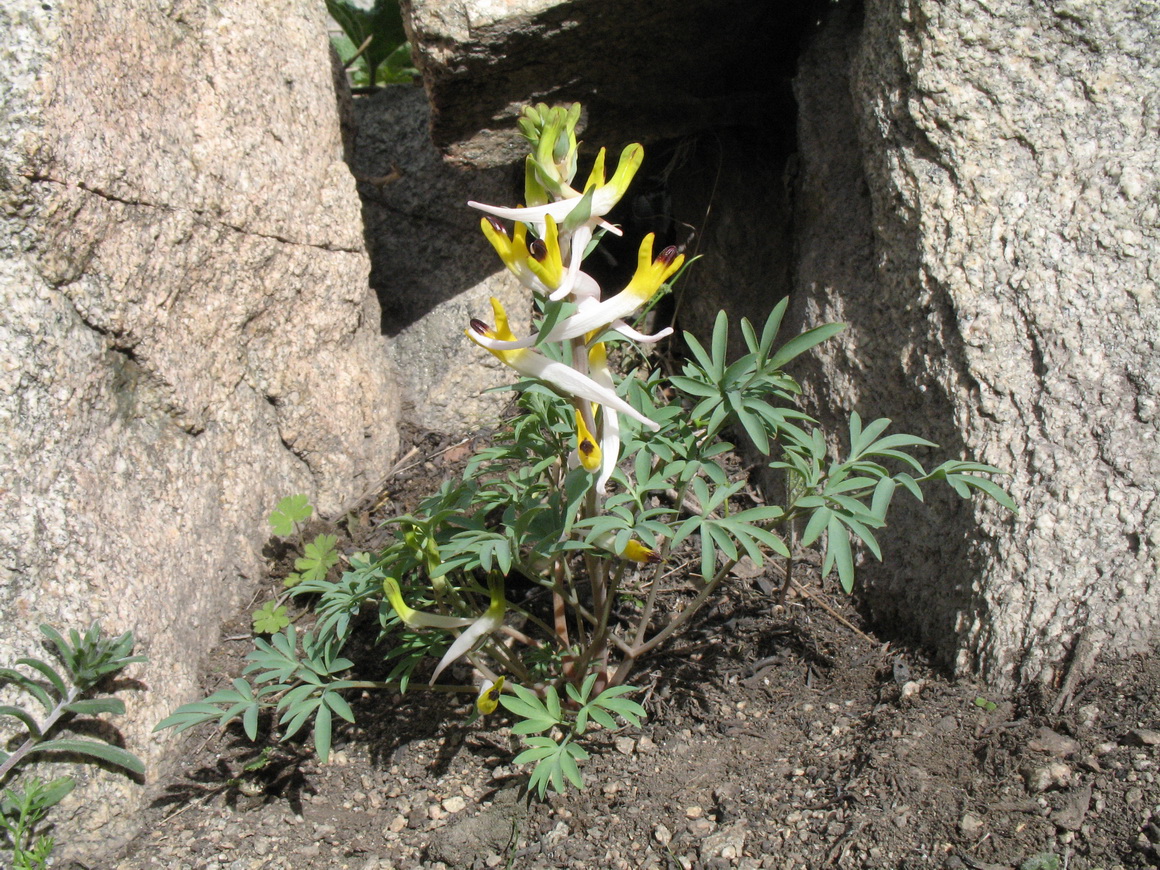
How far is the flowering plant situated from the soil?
17cm

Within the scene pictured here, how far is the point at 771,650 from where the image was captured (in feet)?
7.94

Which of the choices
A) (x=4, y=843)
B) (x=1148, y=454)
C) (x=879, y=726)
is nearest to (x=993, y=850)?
(x=879, y=726)

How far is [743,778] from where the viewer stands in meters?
2.04

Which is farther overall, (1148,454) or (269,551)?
(269,551)

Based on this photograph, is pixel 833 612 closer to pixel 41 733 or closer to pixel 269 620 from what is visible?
pixel 269 620

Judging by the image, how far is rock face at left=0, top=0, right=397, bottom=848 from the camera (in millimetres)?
2016

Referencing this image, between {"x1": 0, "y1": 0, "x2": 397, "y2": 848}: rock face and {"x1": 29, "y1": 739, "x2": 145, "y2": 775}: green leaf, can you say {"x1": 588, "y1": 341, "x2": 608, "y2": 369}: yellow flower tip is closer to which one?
{"x1": 0, "y1": 0, "x2": 397, "y2": 848}: rock face

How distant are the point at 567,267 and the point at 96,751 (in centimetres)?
154

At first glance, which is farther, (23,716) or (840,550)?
(23,716)

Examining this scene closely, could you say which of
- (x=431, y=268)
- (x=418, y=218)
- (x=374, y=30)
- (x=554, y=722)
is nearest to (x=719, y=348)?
(x=554, y=722)

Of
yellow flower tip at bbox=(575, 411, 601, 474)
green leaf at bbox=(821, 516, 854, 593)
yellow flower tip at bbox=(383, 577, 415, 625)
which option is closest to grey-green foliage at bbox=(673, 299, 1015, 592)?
green leaf at bbox=(821, 516, 854, 593)

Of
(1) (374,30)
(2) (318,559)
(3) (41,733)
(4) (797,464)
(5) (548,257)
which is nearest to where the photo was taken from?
(5) (548,257)

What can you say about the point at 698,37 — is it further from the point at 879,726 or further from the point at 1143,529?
the point at 879,726

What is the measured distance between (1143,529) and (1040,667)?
38 centimetres
